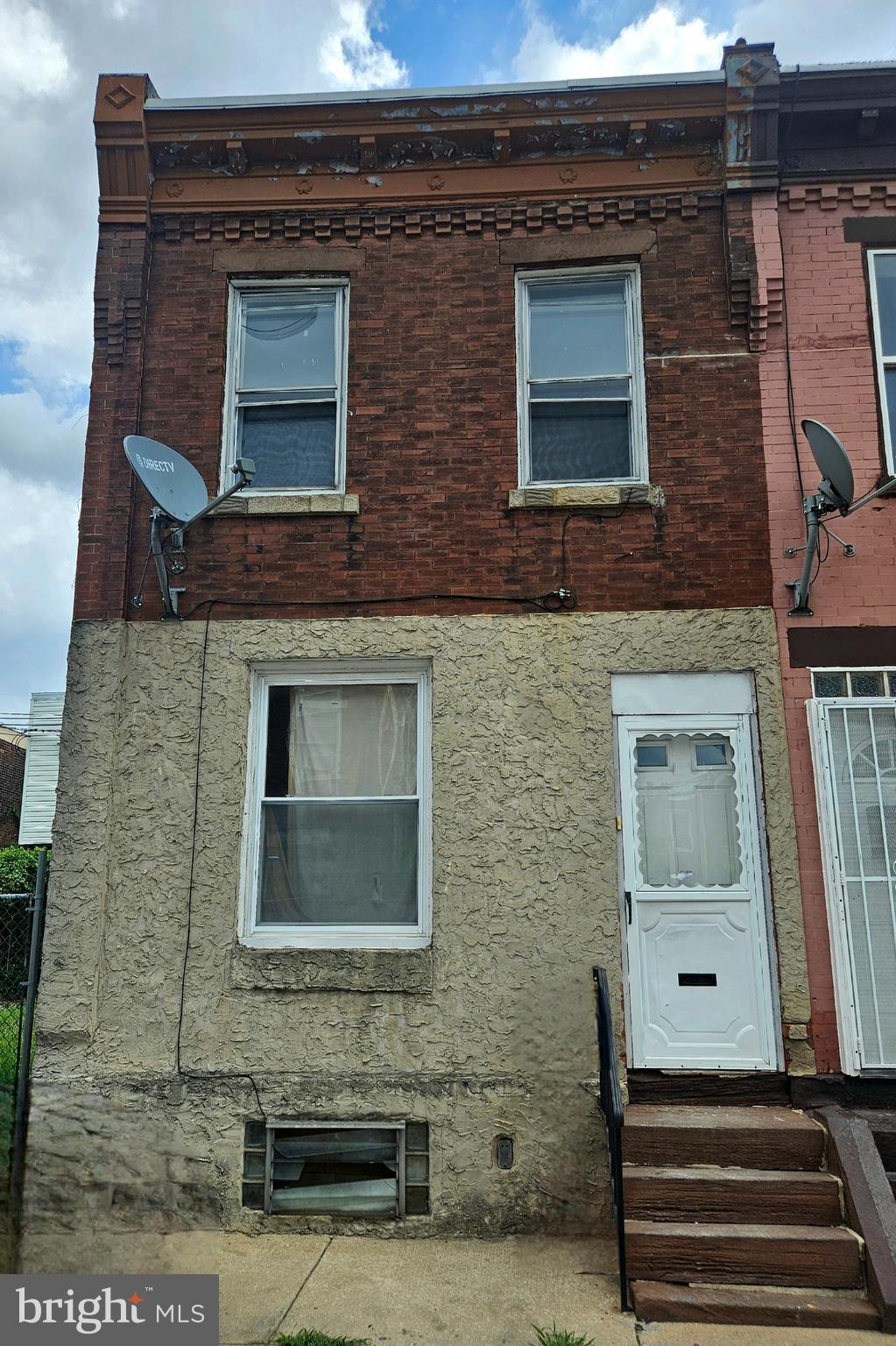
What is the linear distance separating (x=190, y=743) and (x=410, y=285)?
137 inches

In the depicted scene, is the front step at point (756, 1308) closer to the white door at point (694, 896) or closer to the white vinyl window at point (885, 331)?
the white door at point (694, 896)

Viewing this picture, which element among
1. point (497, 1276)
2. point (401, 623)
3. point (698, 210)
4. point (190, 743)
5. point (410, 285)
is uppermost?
point (698, 210)

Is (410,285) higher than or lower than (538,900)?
higher

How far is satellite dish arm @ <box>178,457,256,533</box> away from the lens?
20.6 ft

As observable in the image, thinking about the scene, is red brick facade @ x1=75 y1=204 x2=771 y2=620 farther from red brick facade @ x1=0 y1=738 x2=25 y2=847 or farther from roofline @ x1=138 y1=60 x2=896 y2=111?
red brick facade @ x1=0 y1=738 x2=25 y2=847

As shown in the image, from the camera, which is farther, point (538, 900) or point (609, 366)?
point (609, 366)

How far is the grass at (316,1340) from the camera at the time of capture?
441 cm

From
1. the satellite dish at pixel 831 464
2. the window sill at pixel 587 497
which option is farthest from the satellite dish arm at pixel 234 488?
the satellite dish at pixel 831 464

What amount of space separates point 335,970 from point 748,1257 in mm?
2655

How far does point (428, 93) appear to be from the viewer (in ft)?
23.2

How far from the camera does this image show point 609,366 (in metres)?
7.08

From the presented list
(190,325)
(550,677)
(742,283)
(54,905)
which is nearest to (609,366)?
(742,283)

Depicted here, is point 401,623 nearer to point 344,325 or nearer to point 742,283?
point 344,325

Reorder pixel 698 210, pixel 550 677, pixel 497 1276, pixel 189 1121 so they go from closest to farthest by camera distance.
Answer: pixel 497 1276, pixel 189 1121, pixel 550 677, pixel 698 210
